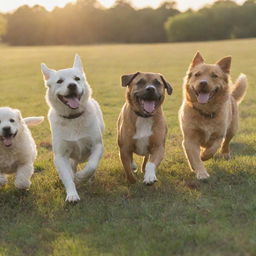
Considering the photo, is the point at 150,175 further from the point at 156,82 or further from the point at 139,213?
the point at 156,82

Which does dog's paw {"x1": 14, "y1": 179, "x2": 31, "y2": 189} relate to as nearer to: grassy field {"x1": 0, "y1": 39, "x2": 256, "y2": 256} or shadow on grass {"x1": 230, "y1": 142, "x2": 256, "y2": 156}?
grassy field {"x1": 0, "y1": 39, "x2": 256, "y2": 256}

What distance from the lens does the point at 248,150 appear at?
8.41 metres

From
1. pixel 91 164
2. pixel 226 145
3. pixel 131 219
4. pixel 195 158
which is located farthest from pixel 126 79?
pixel 226 145

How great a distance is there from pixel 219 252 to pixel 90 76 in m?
24.3

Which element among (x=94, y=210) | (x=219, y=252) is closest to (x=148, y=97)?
(x=94, y=210)

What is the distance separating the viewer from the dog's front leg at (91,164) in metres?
6.09

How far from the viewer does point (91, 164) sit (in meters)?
6.14

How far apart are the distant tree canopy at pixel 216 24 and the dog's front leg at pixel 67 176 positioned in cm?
8724

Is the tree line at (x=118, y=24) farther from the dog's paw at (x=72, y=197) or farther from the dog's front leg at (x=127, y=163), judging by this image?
the dog's paw at (x=72, y=197)

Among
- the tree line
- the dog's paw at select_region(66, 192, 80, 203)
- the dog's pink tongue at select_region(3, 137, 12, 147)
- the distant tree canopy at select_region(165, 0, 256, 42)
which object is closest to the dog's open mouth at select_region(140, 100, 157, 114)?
the dog's paw at select_region(66, 192, 80, 203)

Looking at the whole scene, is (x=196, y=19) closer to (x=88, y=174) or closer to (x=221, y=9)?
(x=221, y=9)

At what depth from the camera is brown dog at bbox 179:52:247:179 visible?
6.88 meters

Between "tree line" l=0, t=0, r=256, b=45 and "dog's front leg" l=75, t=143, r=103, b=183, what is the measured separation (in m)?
88.2

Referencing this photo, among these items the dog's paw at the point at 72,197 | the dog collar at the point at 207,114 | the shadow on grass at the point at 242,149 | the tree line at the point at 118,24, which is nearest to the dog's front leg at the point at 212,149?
the dog collar at the point at 207,114
